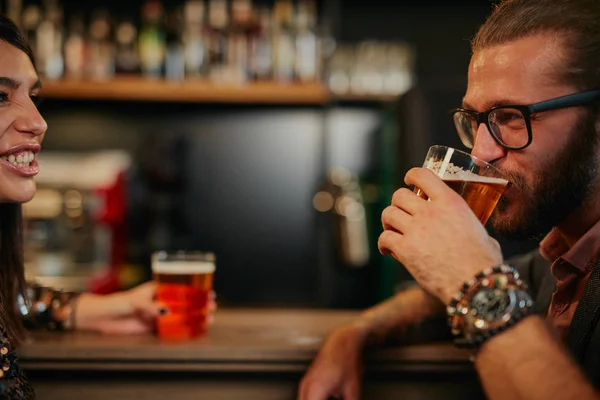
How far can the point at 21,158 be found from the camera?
1.14 meters

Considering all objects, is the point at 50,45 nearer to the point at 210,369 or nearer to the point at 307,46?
the point at 307,46

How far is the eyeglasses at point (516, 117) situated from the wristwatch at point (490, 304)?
316 millimetres

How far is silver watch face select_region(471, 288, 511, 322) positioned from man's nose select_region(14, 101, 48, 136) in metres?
0.77

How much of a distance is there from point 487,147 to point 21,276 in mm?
897

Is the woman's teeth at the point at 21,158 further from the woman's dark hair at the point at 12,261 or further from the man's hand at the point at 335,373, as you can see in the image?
the man's hand at the point at 335,373

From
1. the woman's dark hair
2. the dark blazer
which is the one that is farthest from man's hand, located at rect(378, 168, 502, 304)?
the woman's dark hair

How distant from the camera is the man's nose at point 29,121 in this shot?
1143 mm

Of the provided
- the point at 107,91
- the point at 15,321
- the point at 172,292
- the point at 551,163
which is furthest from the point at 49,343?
the point at 107,91

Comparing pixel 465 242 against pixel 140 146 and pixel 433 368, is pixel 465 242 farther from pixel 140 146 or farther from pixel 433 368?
pixel 140 146

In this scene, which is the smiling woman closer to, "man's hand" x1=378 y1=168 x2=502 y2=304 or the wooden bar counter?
the wooden bar counter

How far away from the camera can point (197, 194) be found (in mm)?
3771

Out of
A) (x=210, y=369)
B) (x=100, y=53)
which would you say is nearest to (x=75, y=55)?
(x=100, y=53)

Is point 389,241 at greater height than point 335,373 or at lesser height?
greater

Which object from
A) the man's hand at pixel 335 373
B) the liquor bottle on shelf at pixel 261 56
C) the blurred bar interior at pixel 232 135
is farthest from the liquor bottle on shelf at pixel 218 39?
the man's hand at pixel 335 373
